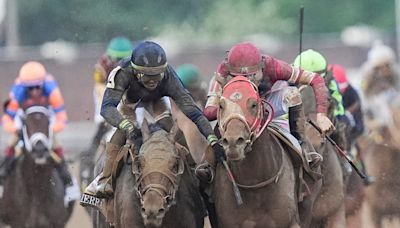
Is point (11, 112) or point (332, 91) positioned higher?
point (332, 91)

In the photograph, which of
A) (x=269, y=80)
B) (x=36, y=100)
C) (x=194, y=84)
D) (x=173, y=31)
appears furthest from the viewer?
(x=173, y=31)

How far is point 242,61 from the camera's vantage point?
9750mm

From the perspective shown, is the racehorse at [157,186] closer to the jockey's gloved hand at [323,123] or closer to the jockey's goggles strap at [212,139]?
the jockey's goggles strap at [212,139]

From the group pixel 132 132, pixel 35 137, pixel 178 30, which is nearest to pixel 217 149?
pixel 132 132

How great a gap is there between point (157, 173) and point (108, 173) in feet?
3.62

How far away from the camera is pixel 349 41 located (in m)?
31.4

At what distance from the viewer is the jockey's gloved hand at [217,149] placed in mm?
9781

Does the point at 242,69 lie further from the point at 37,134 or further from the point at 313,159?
the point at 37,134

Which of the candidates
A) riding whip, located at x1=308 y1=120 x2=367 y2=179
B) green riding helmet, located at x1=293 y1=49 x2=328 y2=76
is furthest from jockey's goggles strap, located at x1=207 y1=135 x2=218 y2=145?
green riding helmet, located at x1=293 y1=49 x2=328 y2=76

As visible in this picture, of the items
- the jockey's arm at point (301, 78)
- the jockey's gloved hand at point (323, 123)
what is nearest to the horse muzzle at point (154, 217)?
the jockey's arm at point (301, 78)

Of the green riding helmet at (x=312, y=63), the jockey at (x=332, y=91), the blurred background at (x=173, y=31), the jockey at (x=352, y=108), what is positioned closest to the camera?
the jockey at (x=332, y=91)

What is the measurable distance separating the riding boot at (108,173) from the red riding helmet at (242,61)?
116cm

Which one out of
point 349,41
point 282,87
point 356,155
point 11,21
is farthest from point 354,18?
point 282,87

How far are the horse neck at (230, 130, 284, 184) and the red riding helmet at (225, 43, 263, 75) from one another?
0.47 m
